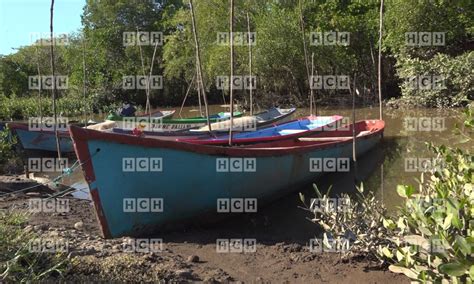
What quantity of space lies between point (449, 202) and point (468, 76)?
55.7ft

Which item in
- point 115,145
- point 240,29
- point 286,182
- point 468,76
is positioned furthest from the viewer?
point 240,29

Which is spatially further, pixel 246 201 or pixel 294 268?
pixel 246 201

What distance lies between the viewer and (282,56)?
23.7m

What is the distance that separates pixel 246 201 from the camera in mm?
6887

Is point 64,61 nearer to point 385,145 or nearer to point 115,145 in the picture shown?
point 385,145

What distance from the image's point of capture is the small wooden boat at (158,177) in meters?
5.48

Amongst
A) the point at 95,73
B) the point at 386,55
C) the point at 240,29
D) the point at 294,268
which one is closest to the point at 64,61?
the point at 95,73

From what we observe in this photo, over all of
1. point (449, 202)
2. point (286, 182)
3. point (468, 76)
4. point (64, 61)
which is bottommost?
point (286, 182)

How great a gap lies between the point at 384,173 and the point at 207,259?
5572mm
